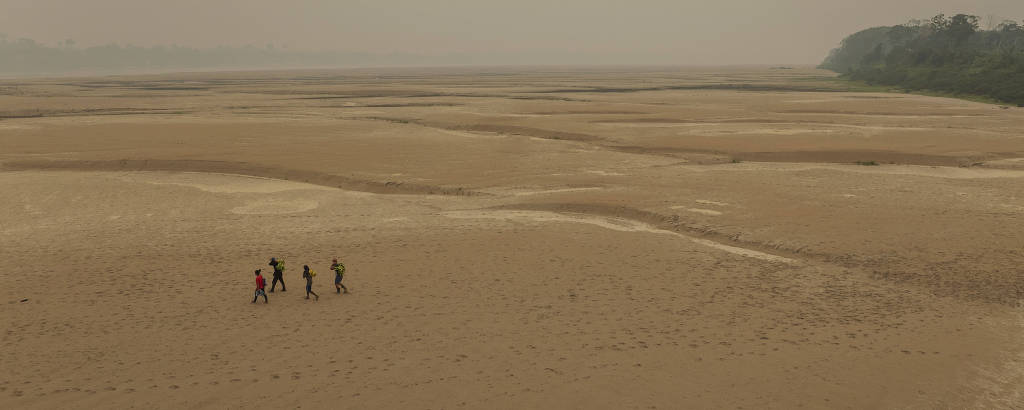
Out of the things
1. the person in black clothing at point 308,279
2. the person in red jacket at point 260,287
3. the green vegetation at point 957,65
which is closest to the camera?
the person in red jacket at point 260,287

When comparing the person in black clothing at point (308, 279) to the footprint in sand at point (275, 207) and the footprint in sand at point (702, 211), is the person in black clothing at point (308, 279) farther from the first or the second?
the footprint in sand at point (702, 211)

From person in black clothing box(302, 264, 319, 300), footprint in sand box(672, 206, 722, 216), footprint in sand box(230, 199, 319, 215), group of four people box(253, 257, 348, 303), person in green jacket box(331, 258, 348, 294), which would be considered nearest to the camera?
group of four people box(253, 257, 348, 303)

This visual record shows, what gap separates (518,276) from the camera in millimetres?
18625

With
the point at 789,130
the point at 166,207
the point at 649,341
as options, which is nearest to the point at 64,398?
the point at 649,341

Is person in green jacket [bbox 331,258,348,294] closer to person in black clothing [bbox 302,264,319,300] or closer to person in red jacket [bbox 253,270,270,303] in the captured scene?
person in black clothing [bbox 302,264,319,300]

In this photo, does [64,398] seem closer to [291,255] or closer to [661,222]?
[291,255]

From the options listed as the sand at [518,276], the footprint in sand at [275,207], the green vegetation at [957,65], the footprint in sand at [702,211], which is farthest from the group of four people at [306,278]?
the green vegetation at [957,65]

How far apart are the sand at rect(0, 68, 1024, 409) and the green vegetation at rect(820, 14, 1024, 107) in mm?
52570

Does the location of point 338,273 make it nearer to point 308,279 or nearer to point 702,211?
point 308,279

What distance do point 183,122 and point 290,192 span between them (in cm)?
3120

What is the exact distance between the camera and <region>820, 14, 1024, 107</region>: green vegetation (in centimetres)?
8381

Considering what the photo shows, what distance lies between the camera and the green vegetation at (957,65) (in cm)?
8381

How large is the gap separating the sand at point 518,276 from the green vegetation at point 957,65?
52.6 m

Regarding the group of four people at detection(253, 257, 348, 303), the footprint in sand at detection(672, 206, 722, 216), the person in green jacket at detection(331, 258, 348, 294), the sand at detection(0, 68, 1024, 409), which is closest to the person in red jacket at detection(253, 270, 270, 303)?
the group of four people at detection(253, 257, 348, 303)
